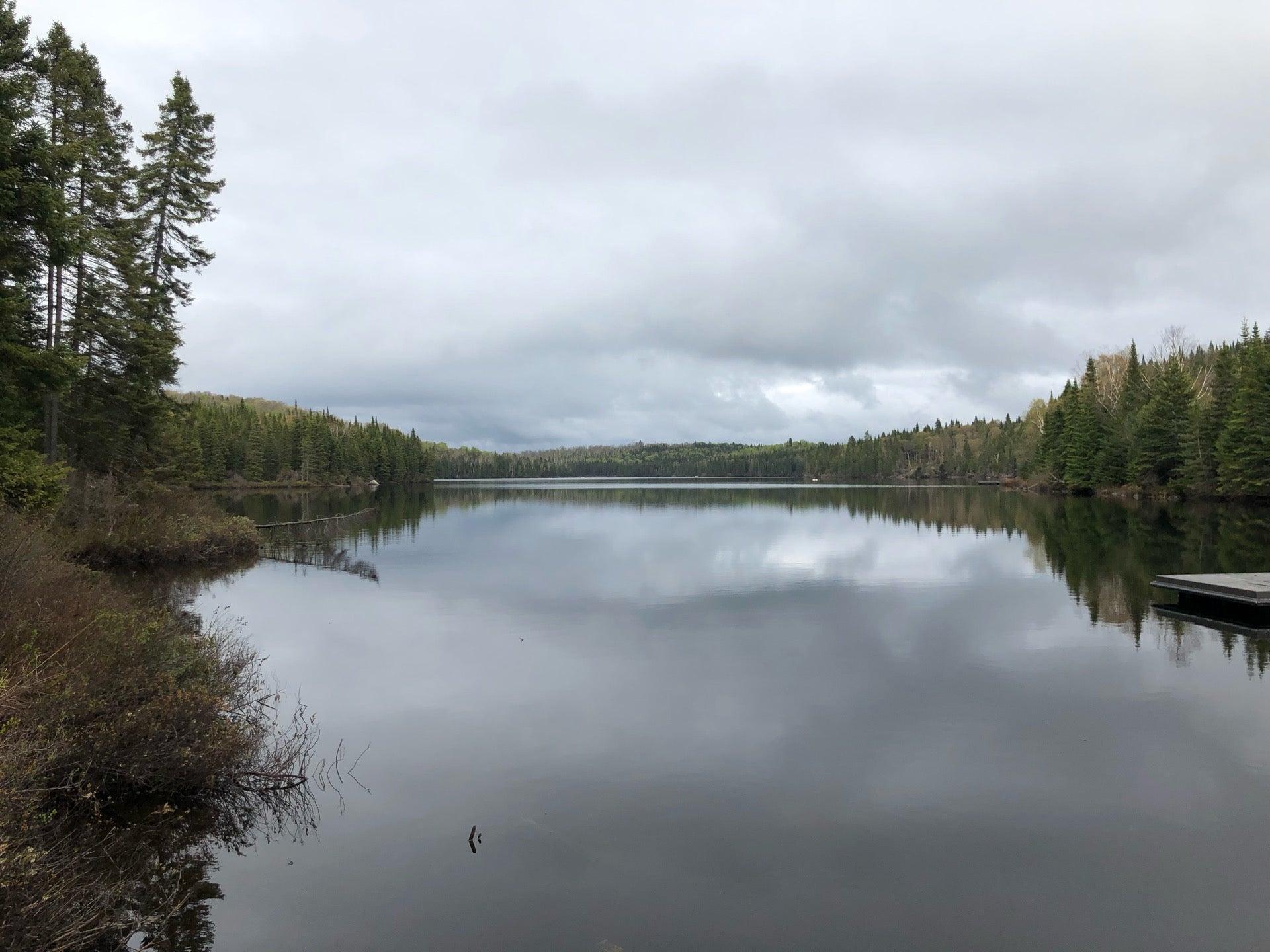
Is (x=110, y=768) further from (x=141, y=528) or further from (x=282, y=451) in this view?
(x=282, y=451)

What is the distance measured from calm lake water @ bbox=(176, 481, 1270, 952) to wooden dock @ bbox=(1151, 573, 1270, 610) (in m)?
1.22

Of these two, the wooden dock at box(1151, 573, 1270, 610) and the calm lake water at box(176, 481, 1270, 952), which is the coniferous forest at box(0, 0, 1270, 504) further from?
the wooden dock at box(1151, 573, 1270, 610)

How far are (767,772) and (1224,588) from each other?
1679 centimetres

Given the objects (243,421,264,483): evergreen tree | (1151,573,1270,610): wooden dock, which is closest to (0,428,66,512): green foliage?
(1151,573,1270,610): wooden dock

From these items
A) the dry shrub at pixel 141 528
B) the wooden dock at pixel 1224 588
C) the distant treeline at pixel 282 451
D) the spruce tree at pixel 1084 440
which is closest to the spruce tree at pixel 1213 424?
the spruce tree at pixel 1084 440

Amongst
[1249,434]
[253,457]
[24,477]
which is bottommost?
[24,477]

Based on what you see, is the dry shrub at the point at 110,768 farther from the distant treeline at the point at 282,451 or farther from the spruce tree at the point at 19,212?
the distant treeline at the point at 282,451

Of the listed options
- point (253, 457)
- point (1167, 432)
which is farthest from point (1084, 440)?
point (253, 457)

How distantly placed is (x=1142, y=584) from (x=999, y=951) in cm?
2255

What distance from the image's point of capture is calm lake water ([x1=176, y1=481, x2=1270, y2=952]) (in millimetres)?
7164

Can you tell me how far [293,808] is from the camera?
9.41m

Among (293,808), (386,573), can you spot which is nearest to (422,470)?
(386,573)

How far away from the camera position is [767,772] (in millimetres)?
10398

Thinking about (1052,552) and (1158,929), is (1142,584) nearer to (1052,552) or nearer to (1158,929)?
(1052,552)
